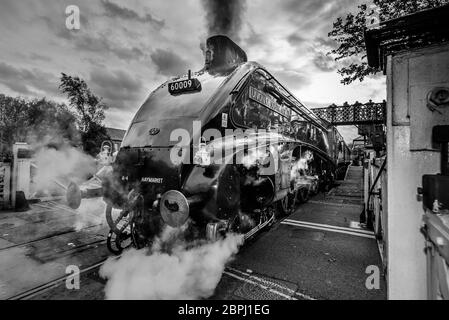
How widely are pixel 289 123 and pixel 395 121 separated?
162 inches

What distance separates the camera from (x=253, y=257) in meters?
3.88

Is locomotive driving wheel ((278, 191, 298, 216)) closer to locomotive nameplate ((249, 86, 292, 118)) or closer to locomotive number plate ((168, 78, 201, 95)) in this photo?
locomotive nameplate ((249, 86, 292, 118))

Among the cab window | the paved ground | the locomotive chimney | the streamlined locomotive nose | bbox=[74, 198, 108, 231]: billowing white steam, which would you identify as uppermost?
the locomotive chimney

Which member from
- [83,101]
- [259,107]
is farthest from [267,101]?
[83,101]

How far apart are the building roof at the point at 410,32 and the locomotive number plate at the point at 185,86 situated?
250cm

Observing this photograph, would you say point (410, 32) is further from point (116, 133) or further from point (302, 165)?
point (116, 133)

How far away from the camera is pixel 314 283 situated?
3.15 meters

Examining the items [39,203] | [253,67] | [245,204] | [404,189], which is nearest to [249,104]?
[253,67]

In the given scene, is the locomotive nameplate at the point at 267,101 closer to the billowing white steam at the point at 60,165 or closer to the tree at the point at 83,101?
the billowing white steam at the point at 60,165

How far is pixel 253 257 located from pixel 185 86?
117 inches

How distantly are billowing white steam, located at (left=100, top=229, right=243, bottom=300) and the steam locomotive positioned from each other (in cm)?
25

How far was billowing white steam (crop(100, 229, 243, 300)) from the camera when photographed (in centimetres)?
281

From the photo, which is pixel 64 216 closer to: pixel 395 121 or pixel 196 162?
pixel 196 162

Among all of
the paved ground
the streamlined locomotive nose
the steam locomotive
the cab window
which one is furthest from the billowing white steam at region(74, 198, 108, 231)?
the cab window
